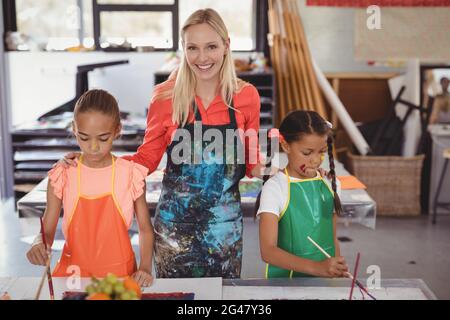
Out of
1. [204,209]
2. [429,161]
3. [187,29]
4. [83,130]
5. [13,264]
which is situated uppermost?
[187,29]

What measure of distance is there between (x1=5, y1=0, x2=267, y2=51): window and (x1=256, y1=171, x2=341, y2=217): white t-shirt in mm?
3774

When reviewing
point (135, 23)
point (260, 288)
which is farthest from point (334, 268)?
point (135, 23)

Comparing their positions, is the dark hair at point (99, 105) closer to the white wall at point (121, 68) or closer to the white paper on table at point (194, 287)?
the white paper on table at point (194, 287)

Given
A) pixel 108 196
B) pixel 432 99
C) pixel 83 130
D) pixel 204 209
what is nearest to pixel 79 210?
pixel 108 196

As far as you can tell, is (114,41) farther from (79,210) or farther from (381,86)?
(79,210)

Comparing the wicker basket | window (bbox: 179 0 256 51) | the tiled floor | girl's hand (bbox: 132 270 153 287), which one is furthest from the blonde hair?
window (bbox: 179 0 256 51)

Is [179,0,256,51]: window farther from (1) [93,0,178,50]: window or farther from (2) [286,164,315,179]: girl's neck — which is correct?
(2) [286,164,315,179]: girl's neck

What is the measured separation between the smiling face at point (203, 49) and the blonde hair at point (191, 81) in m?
0.02

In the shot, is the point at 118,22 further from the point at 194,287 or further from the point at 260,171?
the point at 194,287

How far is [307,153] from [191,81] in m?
0.47

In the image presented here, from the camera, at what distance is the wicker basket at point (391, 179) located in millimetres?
5156

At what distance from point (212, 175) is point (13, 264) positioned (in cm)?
241

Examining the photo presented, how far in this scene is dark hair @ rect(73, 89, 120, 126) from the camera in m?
1.83

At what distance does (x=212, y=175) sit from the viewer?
2084 mm
